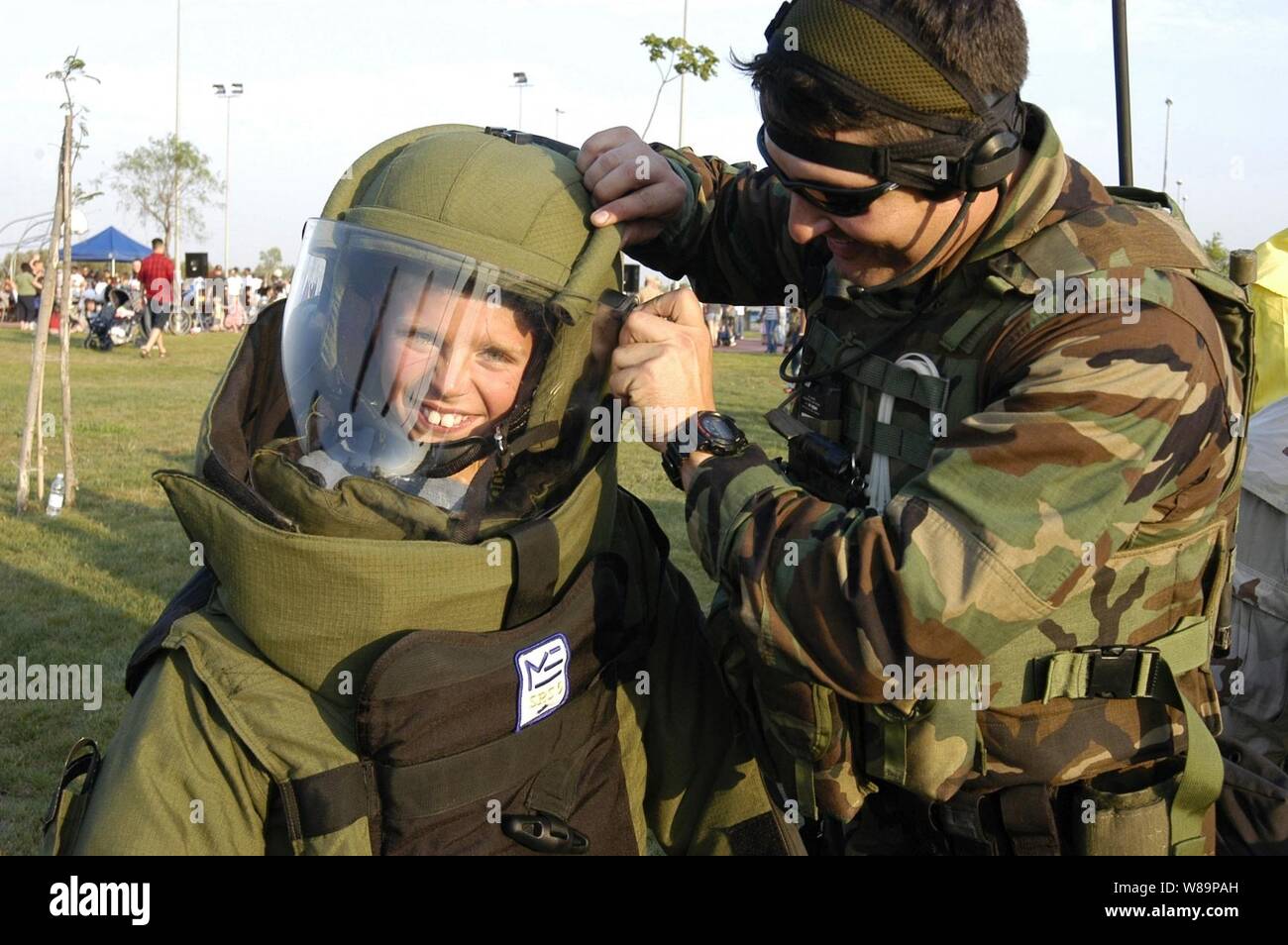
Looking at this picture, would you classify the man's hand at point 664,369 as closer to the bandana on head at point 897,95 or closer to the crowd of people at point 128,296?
the bandana on head at point 897,95

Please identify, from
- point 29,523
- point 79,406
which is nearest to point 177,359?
point 79,406

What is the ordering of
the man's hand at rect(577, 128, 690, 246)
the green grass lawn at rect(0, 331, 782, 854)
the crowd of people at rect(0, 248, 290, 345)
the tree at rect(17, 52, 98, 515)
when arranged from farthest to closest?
the crowd of people at rect(0, 248, 290, 345) < the tree at rect(17, 52, 98, 515) < the green grass lawn at rect(0, 331, 782, 854) < the man's hand at rect(577, 128, 690, 246)

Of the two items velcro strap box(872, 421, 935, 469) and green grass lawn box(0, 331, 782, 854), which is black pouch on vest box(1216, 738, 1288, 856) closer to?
velcro strap box(872, 421, 935, 469)

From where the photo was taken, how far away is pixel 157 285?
20.0 metres

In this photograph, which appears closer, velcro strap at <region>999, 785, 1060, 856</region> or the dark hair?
the dark hair

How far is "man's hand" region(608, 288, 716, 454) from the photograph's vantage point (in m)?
2.06

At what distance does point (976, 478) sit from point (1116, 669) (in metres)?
0.51

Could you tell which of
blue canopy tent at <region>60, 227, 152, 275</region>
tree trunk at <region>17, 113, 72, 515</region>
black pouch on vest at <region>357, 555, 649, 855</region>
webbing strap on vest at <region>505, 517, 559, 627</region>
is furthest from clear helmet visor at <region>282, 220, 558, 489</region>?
blue canopy tent at <region>60, 227, 152, 275</region>

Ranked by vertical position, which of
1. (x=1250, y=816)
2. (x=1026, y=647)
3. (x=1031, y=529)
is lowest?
(x=1250, y=816)

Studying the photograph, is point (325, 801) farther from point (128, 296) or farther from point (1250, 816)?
point (128, 296)

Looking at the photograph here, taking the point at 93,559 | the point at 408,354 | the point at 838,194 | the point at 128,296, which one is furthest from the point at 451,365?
the point at 128,296

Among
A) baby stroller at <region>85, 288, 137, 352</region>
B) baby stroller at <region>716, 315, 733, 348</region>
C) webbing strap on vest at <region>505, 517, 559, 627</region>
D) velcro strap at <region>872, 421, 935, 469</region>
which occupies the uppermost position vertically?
baby stroller at <region>716, 315, 733, 348</region>

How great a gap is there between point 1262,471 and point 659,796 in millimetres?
1930

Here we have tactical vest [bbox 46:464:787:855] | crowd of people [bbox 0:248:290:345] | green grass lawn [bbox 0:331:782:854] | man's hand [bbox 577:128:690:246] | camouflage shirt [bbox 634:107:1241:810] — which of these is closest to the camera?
camouflage shirt [bbox 634:107:1241:810]
